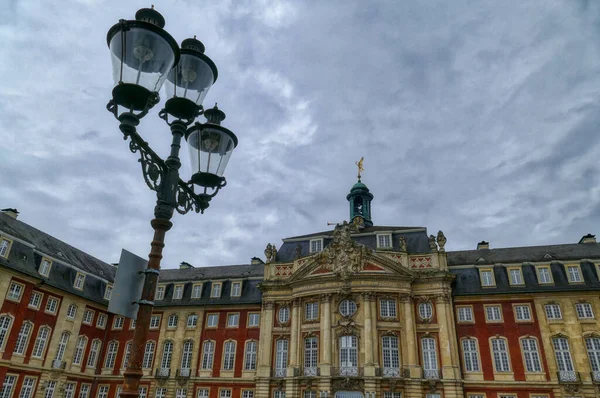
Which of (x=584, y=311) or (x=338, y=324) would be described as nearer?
(x=584, y=311)

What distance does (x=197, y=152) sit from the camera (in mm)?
8633

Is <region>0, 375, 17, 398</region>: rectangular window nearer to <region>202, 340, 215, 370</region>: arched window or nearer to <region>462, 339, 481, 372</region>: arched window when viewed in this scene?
<region>202, 340, 215, 370</region>: arched window

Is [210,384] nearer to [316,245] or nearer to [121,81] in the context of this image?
[316,245]

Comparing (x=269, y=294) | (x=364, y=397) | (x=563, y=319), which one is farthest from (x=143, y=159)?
(x=563, y=319)

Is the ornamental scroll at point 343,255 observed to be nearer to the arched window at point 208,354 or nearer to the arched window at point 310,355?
the arched window at point 310,355

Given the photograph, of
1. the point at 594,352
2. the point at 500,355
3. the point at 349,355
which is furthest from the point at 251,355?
the point at 594,352

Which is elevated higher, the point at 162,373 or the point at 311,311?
the point at 311,311

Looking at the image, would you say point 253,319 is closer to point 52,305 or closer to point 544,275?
point 52,305

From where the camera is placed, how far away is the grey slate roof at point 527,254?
131 feet

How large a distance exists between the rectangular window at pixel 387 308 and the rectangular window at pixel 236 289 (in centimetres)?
1603

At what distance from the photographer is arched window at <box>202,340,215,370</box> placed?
43.9m

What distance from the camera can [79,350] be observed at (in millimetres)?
44594

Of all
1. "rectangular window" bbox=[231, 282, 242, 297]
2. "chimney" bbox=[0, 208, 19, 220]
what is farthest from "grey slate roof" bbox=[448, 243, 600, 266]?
"chimney" bbox=[0, 208, 19, 220]

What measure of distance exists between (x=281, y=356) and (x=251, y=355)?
4010 millimetres
